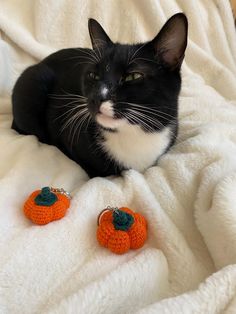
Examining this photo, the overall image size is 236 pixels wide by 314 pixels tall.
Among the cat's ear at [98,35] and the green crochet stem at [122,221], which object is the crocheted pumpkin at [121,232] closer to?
the green crochet stem at [122,221]

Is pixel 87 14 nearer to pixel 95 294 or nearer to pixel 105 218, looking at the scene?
pixel 105 218

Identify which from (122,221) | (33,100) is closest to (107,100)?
(122,221)

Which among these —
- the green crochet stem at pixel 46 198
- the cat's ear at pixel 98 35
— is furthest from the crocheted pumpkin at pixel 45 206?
the cat's ear at pixel 98 35

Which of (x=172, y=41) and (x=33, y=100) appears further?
(x=33, y=100)

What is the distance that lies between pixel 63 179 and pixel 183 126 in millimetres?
491

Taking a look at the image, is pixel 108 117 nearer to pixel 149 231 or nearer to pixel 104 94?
pixel 104 94

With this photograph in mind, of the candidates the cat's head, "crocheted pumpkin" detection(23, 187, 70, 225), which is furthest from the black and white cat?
"crocheted pumpkin" detection(23, 187, 70, 225)

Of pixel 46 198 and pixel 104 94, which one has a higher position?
pixel 104 94

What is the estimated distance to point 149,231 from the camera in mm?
838

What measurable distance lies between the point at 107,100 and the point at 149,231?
1.09 feet

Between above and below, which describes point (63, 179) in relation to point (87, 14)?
below

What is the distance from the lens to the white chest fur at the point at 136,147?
3.22 ft

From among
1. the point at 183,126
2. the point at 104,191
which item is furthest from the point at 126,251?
the point at 183,126

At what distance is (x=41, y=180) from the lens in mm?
1023
